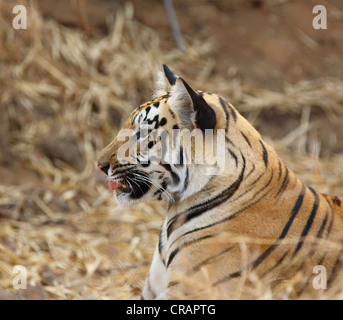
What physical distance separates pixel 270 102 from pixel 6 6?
285 cm

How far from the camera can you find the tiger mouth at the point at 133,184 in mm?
2718

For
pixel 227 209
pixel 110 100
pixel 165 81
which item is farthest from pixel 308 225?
pixel 110 100

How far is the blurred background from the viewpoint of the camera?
4.30 metres

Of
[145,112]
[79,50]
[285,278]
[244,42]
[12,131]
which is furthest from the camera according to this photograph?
[244,42]

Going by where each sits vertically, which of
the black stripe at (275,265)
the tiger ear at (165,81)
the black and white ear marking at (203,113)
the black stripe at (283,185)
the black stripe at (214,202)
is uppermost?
the tiger ear at (165,81)

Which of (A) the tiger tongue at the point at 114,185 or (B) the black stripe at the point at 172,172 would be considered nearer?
(B) the black stripe at the point at 172,172

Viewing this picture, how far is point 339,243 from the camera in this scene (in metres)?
2.55

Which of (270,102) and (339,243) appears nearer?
(339,243)

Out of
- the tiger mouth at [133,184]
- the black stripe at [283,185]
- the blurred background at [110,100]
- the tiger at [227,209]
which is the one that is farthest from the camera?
the blurred background at [110,100]

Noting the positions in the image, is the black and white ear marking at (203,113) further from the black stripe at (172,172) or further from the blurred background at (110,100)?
the blurred background at (110,100)

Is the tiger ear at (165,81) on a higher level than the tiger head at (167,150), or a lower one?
higher

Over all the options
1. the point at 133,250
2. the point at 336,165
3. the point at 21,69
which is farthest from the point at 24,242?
the point at 336,165

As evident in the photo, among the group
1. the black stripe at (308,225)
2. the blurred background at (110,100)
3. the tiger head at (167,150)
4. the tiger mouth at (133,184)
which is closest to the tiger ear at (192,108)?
the tiger head at (167,150)
